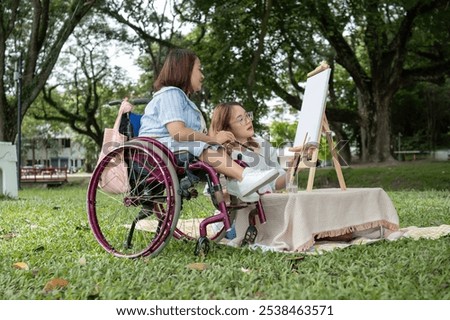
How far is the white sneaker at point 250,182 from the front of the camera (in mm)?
3322

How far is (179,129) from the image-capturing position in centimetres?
346

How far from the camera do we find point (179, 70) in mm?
3662

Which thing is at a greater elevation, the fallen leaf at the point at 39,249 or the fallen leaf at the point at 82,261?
the fallen leaf at the point at 82,261

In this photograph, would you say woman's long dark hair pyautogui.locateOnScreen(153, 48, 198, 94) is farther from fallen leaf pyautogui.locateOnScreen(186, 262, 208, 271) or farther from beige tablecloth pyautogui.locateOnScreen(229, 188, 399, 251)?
fallen leaf pyautogui.locateOnScreen(186, 262, 208, 271)

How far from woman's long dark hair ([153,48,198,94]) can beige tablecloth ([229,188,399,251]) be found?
3.11ft

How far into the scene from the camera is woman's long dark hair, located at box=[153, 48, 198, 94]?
12.0 feet

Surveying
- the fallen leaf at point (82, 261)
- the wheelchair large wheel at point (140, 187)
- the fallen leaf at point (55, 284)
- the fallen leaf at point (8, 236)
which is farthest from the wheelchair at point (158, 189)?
the fallen leaf at point (8, 236)

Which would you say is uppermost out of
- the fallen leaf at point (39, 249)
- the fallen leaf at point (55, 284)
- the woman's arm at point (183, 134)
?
the woman's arm at point (183, 134)

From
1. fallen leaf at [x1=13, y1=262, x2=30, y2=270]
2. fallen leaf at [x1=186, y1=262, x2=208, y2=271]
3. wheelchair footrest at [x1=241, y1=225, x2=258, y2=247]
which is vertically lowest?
fallen leaf at [x1=13, y1=262, x2=30, y2=270]

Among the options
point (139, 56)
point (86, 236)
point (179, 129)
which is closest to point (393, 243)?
point (179, 129)

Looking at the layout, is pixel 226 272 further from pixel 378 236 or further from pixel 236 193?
pixel 378 236

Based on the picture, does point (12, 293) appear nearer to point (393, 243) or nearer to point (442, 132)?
point (393, 243)

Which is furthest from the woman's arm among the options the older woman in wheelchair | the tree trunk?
the tree trunk

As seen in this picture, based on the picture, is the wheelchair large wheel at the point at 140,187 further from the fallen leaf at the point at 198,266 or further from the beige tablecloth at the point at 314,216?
the beige tablecloth at the point at 314,216
